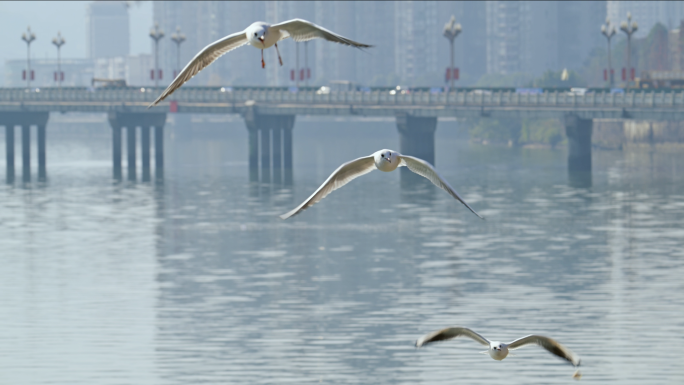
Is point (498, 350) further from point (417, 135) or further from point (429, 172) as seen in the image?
point (417, 135)

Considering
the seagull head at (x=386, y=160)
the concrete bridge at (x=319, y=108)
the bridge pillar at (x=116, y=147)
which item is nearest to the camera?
the seagull head at (x=386, y=160)

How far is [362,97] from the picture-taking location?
6412 inches

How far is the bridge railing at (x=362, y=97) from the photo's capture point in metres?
146

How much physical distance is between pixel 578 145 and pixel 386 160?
136170 millimetres

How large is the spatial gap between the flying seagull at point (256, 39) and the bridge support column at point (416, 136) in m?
136

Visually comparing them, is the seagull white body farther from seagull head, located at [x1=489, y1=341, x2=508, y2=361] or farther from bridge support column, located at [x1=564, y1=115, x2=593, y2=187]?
bridge support column, located at [x1=564, y1=115, x2=593, y2=187]

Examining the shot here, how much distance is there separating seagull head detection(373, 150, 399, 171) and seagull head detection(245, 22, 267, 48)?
261 cm

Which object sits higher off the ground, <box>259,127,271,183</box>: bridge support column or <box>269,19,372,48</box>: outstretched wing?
<box>269,19,372,48</box>: outstretched wing

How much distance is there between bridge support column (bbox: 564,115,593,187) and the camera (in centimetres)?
15150

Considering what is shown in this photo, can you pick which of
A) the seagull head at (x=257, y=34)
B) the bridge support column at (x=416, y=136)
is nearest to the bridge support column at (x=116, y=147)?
the bridge support column at (x=416, y=136)

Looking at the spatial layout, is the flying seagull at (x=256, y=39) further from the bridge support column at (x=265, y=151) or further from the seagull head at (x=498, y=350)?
the bridge support column at (x=265, y=151)

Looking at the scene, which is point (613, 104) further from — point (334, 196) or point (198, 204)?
point (198, 204)

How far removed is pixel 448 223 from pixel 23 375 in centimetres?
5965

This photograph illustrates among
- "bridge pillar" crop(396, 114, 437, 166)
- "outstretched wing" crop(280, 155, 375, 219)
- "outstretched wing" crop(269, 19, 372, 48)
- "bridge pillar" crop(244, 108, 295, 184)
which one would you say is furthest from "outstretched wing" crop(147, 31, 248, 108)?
"bridge pillar" crop(244, 108, 295, 184)
